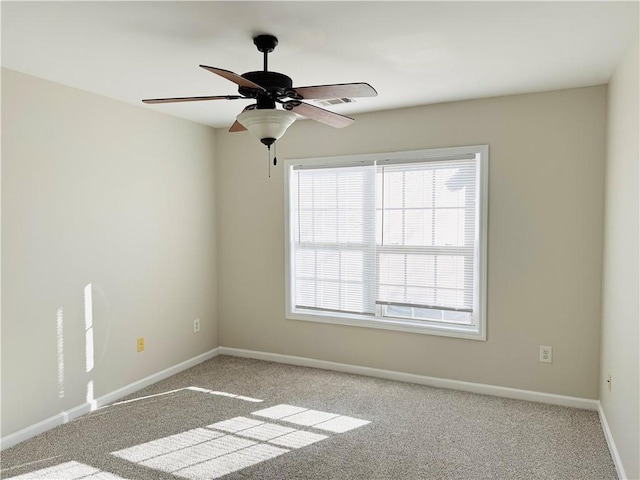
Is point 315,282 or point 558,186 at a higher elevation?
point 558,186

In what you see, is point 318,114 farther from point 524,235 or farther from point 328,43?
point 524,235

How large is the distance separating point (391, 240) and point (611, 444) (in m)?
2.13

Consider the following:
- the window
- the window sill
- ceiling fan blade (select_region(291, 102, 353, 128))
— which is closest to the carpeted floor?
the window sill

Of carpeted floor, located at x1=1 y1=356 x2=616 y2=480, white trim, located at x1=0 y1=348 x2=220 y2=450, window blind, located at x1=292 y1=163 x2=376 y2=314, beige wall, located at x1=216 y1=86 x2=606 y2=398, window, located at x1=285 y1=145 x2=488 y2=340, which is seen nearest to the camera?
carpeted floor, located at x1=1 y1=356 x2=616 y2=480

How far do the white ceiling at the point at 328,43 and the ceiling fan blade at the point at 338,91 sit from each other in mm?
328

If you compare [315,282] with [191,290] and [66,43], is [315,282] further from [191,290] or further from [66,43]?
[66,43]

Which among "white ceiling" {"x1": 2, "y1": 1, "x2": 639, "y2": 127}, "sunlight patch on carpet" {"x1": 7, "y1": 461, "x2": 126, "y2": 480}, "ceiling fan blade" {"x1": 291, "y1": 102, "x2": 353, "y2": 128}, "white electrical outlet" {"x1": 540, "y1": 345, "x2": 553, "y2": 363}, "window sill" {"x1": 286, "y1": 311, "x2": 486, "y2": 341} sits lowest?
"sunlight patch on carpet" {"x1": 7, "y1": 461, "x2": 126, "y2": 480}

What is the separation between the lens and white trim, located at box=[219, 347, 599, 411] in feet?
11.1

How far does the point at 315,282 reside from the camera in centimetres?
439

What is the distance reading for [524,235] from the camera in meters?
3.46

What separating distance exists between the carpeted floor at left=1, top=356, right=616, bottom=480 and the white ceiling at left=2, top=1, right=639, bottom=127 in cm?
240

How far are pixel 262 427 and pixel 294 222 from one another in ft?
6.58

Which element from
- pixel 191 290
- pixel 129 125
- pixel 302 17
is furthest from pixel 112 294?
pixel 302 17

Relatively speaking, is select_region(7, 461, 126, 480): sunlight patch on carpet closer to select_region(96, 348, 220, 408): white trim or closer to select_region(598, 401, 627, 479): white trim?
select_region(96, 348, 220, 408): white trim
